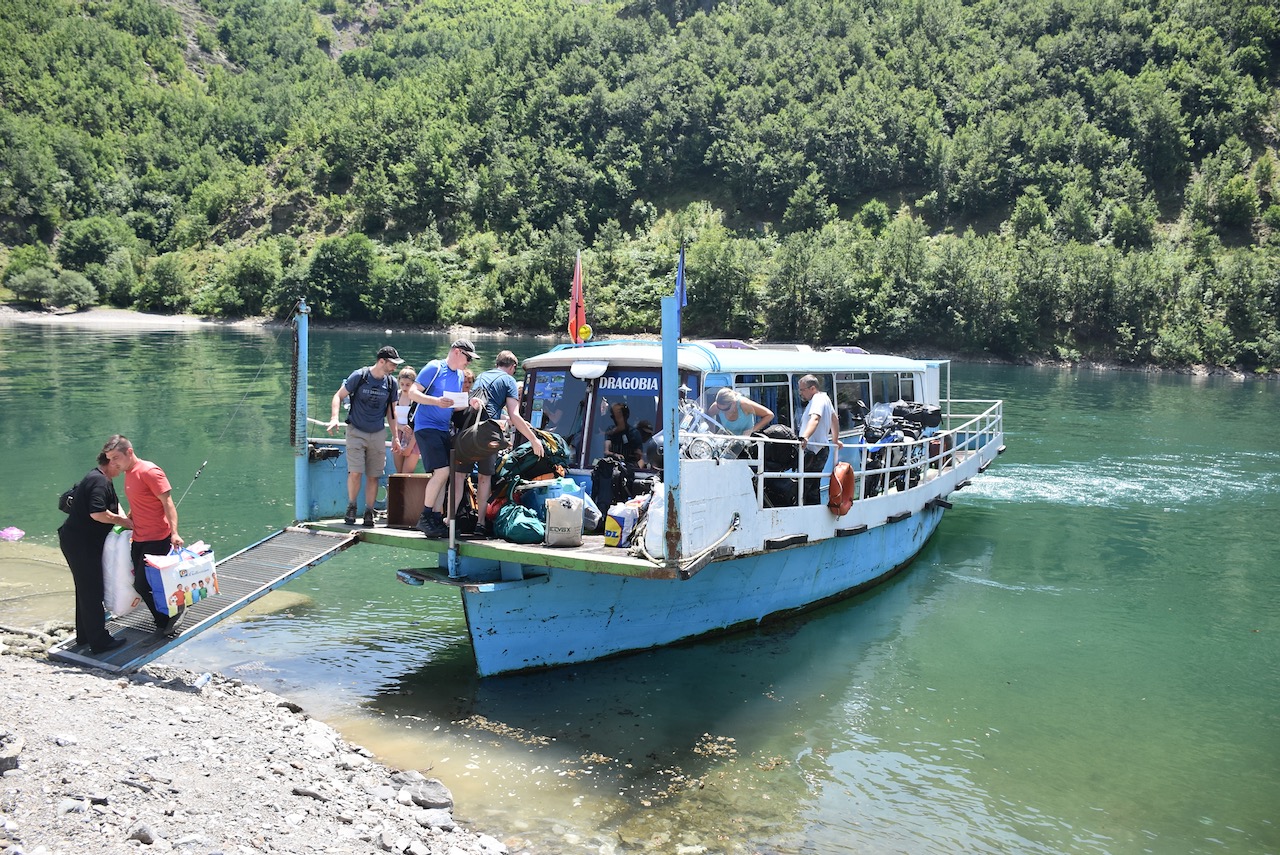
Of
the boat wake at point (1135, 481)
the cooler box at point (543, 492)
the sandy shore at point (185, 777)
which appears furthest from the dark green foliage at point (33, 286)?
the cooler box at point (543, 492)

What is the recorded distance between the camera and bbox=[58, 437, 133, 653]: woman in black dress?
837cm

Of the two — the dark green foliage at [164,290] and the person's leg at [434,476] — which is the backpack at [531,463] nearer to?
the person's leg at [434,476]

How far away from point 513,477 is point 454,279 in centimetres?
8381

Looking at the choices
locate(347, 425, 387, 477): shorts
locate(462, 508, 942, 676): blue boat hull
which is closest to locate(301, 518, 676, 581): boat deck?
locate(462, 508, 942, 676): blue boat hull

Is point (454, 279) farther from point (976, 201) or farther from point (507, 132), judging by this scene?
point (976, 201)

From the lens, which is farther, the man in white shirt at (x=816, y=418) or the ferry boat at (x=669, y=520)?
the man in white shirt at (x=816, y=418)

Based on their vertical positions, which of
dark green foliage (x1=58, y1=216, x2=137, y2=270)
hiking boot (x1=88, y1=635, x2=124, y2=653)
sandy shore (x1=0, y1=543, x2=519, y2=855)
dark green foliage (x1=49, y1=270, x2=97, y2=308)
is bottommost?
sandy shore (x1=0, y1=543, x2=519, y2=855)

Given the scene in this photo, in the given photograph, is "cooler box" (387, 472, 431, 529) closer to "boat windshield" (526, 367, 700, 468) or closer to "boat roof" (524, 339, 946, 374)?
"boat windshield" (526, 367, 700, 468)

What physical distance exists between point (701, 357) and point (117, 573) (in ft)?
20.3

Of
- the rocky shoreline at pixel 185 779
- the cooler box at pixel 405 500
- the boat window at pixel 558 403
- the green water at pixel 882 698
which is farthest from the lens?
the boat window at pixel 558 403

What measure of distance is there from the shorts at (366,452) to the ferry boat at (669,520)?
52 centimetres

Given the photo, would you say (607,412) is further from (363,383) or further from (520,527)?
(363,383)

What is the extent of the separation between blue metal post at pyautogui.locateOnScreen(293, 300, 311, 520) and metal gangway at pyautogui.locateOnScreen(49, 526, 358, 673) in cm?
42

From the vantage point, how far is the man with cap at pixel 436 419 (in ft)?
31.8
